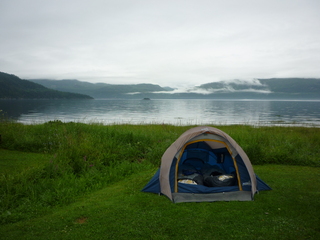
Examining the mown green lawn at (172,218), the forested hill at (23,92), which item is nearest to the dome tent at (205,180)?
the mown green lawn at (172,218)

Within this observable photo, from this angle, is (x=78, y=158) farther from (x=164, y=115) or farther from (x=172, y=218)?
(x=164, y=115)

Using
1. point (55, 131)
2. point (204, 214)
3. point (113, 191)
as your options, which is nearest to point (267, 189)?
point (204, 214)

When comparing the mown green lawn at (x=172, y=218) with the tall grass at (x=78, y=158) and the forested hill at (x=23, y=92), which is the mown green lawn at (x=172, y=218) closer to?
the tall grass at (x=78, y=158)

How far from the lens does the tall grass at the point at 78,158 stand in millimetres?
6387

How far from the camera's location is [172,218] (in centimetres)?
544

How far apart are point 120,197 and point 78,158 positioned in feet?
9.72

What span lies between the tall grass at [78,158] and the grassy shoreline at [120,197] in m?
0.03

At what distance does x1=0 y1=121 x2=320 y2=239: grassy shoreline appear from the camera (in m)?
4.90

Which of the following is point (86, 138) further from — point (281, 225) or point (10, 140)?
point (281, 225)

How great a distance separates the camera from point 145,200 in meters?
6.42

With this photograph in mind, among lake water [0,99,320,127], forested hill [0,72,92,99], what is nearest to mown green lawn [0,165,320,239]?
lake water [0,99,320,127]

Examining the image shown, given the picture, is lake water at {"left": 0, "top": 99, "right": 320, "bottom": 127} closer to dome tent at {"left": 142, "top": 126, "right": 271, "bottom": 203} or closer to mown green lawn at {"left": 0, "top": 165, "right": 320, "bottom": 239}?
dome tent at {"left": 142, "top": 126, "right": 271, "bottom": 203}

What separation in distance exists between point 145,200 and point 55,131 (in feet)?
25.2

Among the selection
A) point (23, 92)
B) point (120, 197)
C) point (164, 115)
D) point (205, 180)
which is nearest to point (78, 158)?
point (120, 197)
